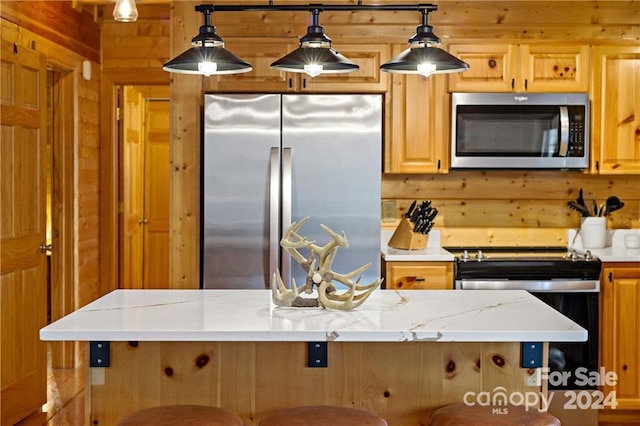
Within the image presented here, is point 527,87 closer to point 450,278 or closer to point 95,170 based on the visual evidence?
point 450,278

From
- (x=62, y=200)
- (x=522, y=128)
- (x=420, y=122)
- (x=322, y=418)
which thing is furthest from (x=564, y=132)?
(x=62, y=200)

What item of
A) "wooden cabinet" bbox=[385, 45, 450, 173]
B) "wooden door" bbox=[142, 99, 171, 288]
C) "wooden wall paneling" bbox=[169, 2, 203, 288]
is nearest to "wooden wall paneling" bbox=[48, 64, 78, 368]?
"wooden wall paneling" bbox=[169, 2, 203, 288]

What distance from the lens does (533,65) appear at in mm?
4523

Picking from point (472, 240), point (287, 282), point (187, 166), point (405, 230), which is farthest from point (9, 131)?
point (472, 240)

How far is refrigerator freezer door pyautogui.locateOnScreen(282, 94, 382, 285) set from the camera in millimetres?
4262

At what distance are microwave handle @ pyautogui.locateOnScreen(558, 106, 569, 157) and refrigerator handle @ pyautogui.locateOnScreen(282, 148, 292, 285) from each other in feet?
5.20

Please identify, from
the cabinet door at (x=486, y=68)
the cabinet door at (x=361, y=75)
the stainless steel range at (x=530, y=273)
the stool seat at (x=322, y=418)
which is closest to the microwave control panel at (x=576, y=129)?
the cabinet door at (x=486, y=68)

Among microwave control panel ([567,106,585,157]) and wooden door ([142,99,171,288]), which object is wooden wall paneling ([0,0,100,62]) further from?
microwave control panel ([567,106,585,157])

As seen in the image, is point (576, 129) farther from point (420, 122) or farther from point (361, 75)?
point (361, 75)

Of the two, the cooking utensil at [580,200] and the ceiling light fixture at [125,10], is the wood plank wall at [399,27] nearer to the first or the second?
the cooking utensil at [580,200]

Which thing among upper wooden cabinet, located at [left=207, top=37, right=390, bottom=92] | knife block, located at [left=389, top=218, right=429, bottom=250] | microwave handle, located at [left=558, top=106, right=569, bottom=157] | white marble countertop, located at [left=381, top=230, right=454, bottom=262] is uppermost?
upper wooden cabinet, located at [left=207, top=37, right=390, bottom=92]

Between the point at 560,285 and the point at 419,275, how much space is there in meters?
0.77

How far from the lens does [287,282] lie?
4.20m

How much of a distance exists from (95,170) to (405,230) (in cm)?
266
